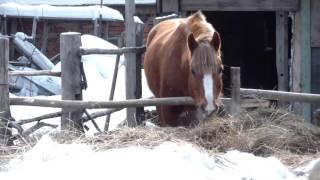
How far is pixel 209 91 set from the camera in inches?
236

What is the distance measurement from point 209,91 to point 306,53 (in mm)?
3504

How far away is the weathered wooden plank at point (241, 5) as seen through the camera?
920cm

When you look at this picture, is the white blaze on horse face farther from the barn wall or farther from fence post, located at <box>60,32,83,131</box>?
the barn wall

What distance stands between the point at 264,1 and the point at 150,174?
551 cm

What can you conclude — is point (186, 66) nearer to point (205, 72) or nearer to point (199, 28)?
point (199, 28)

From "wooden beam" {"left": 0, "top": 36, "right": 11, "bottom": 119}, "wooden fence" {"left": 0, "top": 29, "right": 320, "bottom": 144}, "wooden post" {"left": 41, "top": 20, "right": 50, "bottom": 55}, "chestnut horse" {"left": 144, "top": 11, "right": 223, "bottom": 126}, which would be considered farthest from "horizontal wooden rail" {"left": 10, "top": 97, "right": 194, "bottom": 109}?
"wooden post" {"left": 41, "top": 20, "right": 50, "bottom": 55}

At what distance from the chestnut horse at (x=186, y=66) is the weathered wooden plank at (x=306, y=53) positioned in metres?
1.79

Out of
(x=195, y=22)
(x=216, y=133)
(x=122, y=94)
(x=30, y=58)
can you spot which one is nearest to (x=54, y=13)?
(x=30, y=58)

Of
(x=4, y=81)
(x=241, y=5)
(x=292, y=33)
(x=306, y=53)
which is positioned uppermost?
(x=241, y=5)

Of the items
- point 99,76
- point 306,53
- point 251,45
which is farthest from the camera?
point 99,76

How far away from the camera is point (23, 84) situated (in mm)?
16797

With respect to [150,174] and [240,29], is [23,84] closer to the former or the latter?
[240,29]

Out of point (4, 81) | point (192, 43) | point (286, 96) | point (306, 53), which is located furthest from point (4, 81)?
point (306, 53)

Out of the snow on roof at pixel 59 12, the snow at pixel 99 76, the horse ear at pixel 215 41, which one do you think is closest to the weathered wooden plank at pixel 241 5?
the horse ear at pixel 215 41
